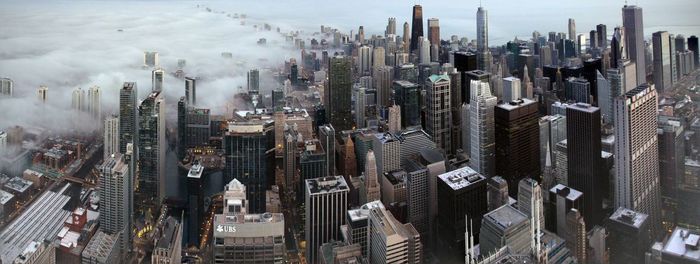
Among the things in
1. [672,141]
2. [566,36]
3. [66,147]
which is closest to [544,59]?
[566,36]

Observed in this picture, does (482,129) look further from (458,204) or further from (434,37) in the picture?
(458,204)

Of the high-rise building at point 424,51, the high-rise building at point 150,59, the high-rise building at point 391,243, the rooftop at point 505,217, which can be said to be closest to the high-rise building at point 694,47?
the rooftop at point 505,217

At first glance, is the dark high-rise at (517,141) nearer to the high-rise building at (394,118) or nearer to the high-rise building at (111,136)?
the high-rise building at (394,118)

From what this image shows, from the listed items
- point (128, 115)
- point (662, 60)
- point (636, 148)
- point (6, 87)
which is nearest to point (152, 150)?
point (128, 115)

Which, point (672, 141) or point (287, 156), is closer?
point (672, 141)

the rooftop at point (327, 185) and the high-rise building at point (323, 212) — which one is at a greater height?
the rooftop at point (327, 185)

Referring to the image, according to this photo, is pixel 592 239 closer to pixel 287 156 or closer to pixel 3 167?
pixel 287 156

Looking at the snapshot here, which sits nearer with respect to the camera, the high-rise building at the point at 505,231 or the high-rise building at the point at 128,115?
the high-rise building at the point at 505,231
